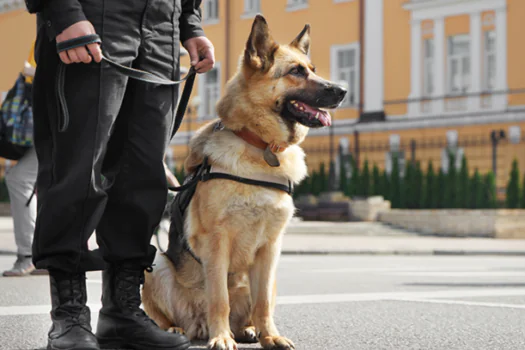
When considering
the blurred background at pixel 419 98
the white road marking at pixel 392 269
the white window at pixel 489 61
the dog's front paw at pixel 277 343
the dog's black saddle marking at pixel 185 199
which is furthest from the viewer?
the white window at pixel 489 61

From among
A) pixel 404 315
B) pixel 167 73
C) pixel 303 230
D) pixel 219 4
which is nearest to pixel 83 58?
→ pixel 167 73

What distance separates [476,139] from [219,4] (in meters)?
12.0

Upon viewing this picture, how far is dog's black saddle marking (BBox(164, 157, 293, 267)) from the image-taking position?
4.30 m

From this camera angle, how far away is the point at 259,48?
4.54 m

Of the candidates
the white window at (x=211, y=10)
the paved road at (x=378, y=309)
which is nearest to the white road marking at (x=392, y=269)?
the paved road at (x=378, y=309)

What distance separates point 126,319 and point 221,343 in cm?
44

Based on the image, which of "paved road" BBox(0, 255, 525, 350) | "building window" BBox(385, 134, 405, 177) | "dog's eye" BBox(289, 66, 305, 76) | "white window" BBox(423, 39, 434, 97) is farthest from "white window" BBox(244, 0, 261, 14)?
"dog's eye" BBox(289, 66, 305, 76)

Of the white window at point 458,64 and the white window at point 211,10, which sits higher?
the white window at point 211,10

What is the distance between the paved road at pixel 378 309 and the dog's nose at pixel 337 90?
1241mm

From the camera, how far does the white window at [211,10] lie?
33.8 m

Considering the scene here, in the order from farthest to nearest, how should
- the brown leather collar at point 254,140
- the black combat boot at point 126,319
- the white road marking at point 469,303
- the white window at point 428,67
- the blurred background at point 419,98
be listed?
the white window at point 428,67 → the blurred background at point 419,98 → the white road marking at point 469,303 → the brown leather collar at point 254,140 → the black combat boot at point 126,319

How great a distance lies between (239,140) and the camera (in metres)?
4.46

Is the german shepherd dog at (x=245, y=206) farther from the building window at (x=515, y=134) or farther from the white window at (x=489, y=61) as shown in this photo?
the white window at (x=489, y=61)

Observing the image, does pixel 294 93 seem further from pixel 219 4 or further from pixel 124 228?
pixel 219 4
